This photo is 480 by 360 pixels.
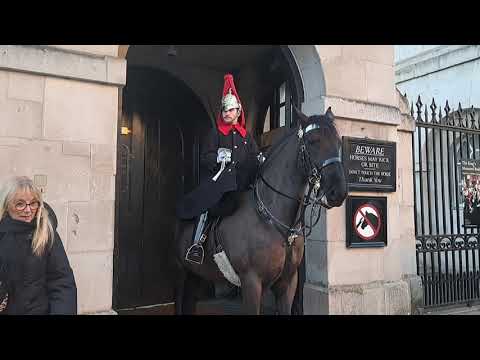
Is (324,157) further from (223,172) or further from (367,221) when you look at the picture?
(367,221)

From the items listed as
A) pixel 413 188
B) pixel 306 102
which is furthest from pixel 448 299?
pixel 306 102

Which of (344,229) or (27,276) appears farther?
(344,229)

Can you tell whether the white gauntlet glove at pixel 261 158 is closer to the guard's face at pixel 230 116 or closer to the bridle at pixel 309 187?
the bridle at pixel 309 187

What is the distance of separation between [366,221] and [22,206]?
13.4ft

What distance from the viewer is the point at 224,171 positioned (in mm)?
4102

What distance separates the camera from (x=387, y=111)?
5723mm

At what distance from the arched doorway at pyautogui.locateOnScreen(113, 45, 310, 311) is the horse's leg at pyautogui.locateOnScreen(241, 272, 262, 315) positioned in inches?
112

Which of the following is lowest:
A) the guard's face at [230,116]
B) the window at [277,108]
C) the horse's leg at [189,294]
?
the horse's leg at [189,294]

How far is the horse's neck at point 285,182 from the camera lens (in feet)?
12.4

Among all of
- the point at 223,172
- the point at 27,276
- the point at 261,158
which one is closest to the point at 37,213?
the point at 27,276

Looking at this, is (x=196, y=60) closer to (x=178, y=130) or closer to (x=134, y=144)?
(x=178, y=130)

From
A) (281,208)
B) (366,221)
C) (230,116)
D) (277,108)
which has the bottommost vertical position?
Answer: (366,221)

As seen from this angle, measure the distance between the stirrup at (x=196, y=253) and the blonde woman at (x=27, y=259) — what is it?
4.35 ft

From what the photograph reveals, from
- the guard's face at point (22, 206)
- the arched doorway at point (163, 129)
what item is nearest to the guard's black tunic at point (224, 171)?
the guard's face at point (22, 206)
